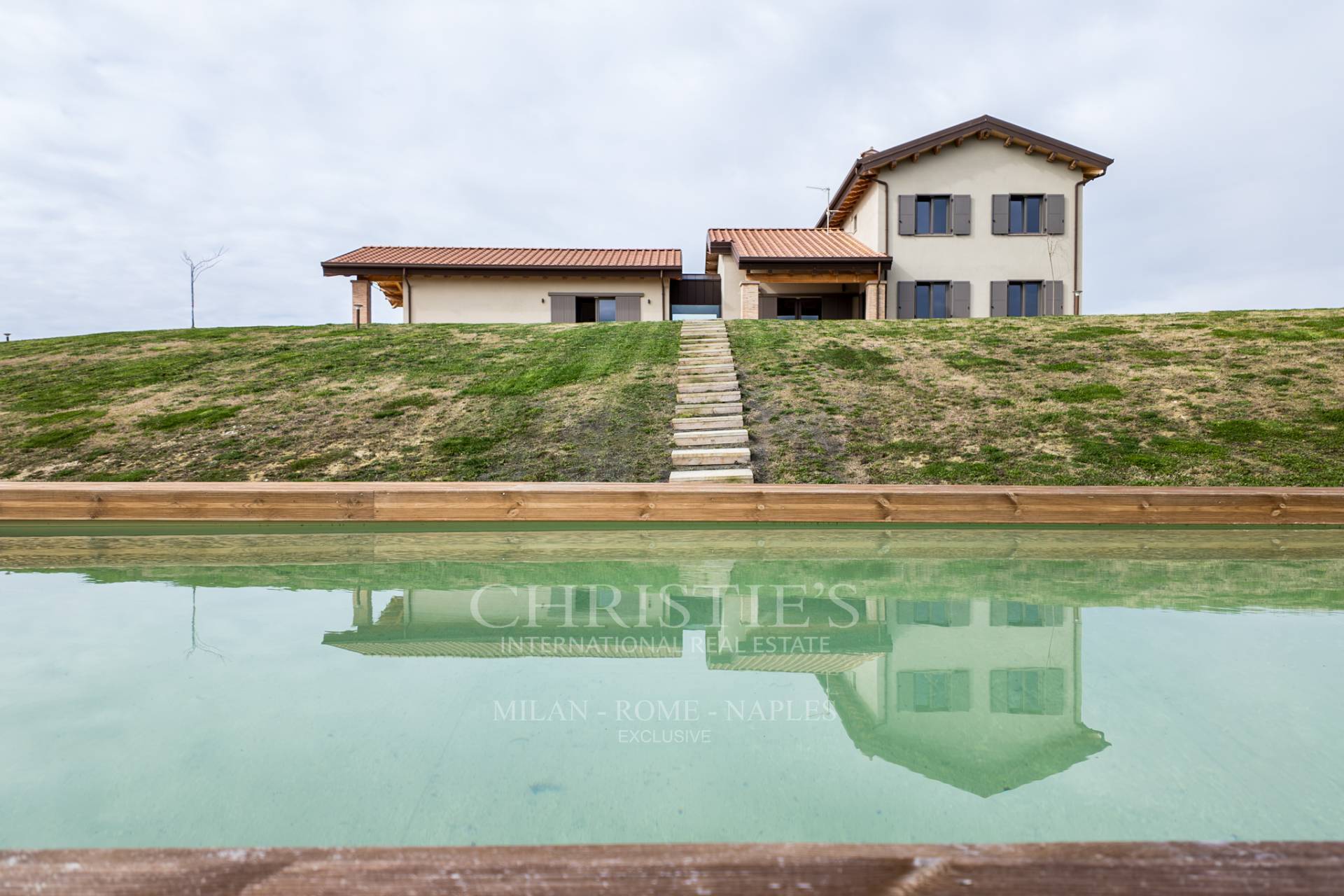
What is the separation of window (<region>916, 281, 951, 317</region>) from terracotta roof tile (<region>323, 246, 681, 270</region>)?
7.00 meters

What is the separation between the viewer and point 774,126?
2722 centimetres

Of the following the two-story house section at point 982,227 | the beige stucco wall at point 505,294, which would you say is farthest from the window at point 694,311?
the two-story house section at point 982,227

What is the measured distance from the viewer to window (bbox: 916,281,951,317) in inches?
745

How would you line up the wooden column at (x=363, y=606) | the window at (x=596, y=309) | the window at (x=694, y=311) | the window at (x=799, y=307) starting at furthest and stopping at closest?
1. the window at (x=694, y=311)
2. the window at (x=596, y=309)
3. the window at (x=799, y=307)
4. the wooden column at (x=363, y=606)

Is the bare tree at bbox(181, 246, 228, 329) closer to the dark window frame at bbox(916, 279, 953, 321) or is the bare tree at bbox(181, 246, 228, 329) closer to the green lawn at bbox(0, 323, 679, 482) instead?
the green lawn at bbox(0, 323, 679, 482)

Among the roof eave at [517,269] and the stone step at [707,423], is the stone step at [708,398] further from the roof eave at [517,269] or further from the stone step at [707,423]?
the roof eave at [517,269]

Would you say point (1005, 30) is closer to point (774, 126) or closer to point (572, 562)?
point (774, 126)

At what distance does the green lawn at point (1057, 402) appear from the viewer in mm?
7285

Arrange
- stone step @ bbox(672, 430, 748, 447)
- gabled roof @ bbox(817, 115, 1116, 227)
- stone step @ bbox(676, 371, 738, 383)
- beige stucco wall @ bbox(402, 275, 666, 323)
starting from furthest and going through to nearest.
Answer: beige stucco wall @ bbox(402, 275, 666, 323)
gabled roof @ bbox(817, 115, 1116, 227)
stone step @ bbox(676, 371, 738, 383)
stone step @ bbox(672, 430, 748, 447)

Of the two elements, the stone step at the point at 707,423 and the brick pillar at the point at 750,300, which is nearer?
the stone step at the point at 707,423

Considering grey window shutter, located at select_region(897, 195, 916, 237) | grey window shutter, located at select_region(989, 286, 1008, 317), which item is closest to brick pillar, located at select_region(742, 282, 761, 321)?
grey window shutter, located at select_region(897, 195, 916, 237)

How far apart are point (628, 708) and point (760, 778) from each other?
2.20ft

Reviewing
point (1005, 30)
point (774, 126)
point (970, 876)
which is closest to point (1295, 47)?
point (1005, 30)

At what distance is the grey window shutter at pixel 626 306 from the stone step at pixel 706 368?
991cm
